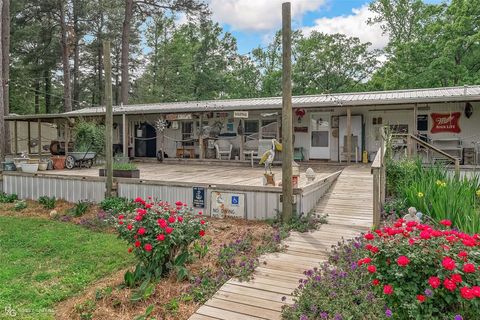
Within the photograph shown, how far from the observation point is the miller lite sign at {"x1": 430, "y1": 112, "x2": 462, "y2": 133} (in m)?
10.8

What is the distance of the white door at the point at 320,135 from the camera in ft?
40.5

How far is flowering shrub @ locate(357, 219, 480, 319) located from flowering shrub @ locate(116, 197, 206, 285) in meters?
2.01

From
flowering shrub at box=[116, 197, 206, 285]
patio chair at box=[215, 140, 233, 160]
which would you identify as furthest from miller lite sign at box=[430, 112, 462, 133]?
flowering shrub at box=[116, 197, 206, 285]

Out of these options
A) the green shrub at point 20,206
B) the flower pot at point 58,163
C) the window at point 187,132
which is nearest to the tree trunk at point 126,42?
the window at point 187,132

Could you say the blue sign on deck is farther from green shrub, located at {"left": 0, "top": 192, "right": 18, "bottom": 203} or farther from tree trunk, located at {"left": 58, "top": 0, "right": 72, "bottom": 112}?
tree trunk, located at {"left": 58, "top": 0, "right": 72, "bottom": 112}

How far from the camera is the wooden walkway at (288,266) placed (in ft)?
9.97

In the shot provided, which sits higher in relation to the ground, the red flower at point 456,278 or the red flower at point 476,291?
the red flower at point 456,278

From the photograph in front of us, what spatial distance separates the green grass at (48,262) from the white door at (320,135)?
27.7ft

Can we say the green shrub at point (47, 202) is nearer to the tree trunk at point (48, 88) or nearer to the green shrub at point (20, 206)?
the green shrub at point (20, 206)

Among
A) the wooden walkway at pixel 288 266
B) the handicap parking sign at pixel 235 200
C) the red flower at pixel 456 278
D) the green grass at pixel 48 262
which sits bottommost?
the green grass at pixel 48 262

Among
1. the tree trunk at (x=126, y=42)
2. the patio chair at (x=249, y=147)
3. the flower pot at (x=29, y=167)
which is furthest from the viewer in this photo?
the tree trunk at (x=126, y=42)

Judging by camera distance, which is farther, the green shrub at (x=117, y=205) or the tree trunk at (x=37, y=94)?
the tree trunk at (x=37, y=94)

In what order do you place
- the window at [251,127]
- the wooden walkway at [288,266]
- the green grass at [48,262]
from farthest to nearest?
the window at [251,127] < the green grass at [48,262] < the wooden walkway at [288,266]

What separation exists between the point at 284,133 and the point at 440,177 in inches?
107
